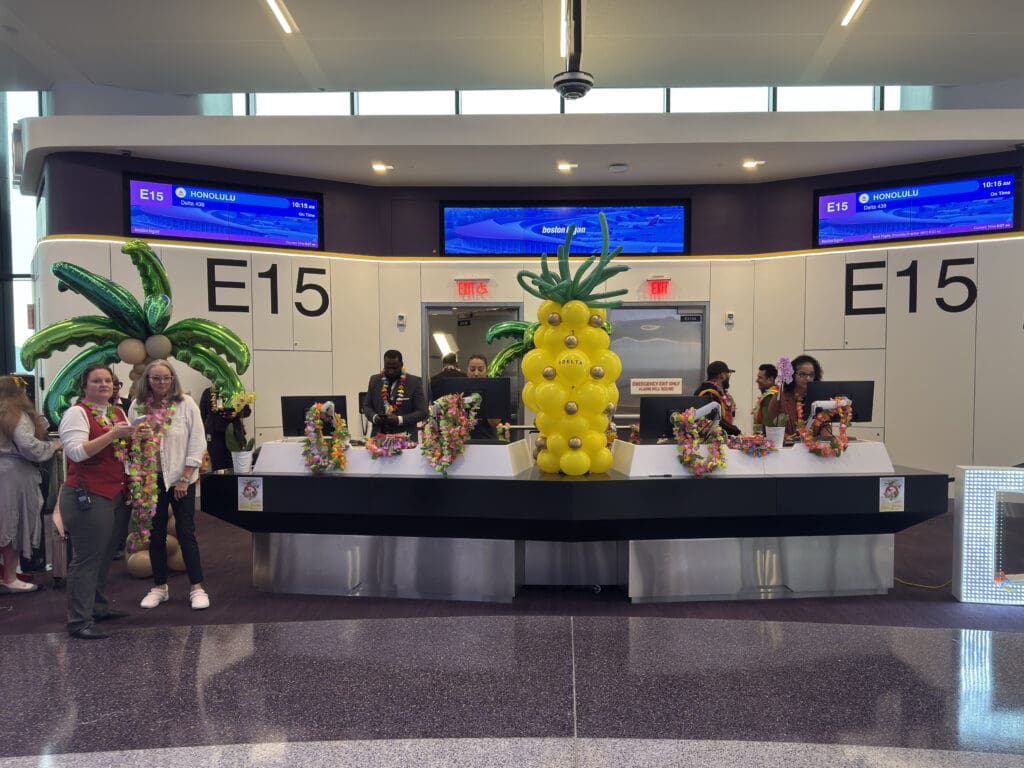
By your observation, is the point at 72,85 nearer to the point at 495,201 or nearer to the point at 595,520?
the point at 495,201

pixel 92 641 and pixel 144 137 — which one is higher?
pixel 144 137

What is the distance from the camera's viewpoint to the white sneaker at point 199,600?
4438mm

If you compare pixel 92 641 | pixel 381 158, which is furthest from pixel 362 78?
pixel 92 641

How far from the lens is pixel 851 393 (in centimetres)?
472

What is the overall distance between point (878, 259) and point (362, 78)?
19.2 ft

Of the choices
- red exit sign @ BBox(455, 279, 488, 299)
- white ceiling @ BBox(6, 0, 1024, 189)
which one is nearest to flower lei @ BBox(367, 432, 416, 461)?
white ceiling @ BBox(6, 0, 1024, 189)

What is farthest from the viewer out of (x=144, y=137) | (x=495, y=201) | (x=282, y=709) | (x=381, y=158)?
(x=495, y=201)

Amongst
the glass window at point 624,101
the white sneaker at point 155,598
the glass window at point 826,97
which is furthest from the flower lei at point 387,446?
the glass window at point 826,97

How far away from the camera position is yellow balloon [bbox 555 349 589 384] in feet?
14.5

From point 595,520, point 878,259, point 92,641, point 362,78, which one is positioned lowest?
point 92,641

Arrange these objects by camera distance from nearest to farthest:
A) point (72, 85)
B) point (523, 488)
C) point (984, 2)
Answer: point (523, 488)
point (984, 2)
point (72, 85)

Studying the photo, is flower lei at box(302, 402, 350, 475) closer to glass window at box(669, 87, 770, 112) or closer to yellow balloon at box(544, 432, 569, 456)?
yellow balloon at box(544, 432, 569, 456)

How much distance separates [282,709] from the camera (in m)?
2.89

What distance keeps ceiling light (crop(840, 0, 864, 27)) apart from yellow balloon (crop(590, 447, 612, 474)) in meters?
4.56
